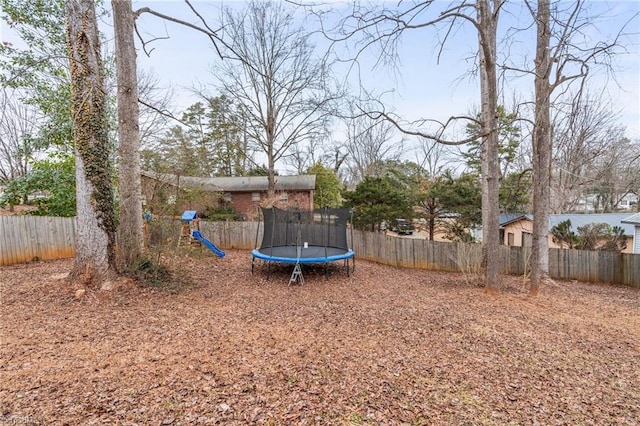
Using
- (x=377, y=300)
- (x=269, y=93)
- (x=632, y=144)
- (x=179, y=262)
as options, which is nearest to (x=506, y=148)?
(x=632, y=144)

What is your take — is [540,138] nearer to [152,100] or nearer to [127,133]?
[127,133]

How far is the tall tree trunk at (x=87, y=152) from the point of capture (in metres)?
3.96

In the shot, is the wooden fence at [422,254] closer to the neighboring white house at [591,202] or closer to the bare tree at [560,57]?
the bare tree at [560,57]

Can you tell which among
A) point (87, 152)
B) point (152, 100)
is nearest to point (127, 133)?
point (87, 152)

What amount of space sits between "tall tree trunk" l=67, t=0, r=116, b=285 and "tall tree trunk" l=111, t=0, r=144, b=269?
1.15 feet

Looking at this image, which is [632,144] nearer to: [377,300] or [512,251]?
[512,251]

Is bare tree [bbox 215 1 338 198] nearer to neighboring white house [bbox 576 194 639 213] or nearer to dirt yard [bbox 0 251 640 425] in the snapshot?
dirt yard [bbox 0 251 640 425]

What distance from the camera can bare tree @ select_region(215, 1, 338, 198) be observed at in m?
13.4

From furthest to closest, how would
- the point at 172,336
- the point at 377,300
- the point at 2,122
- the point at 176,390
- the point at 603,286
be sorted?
1. the point at 2,122
2. the point at 603,286
3. the point at 377,300
4. the point at 172,336
5. the point at 176,390

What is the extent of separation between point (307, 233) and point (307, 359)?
18.2ft

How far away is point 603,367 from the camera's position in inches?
100

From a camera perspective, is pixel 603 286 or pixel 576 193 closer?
pixel 603 286

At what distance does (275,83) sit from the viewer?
44.0 feet

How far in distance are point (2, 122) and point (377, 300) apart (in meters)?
15.0
